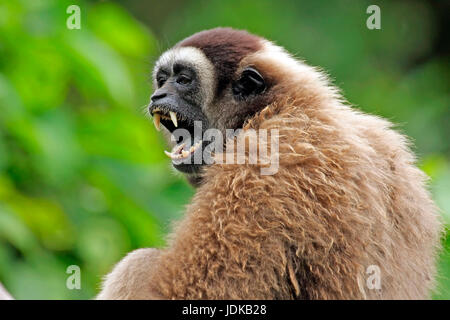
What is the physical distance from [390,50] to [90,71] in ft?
26.1

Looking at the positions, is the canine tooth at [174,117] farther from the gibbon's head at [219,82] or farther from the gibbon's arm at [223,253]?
→ the gibbon's arm at [223,253]

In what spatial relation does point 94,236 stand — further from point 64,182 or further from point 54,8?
point 54,8

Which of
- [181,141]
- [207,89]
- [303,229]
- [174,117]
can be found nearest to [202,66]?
[207,89]

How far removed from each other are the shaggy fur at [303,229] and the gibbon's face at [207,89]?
0.58 metres

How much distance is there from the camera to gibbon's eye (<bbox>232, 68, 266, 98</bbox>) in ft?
18.7

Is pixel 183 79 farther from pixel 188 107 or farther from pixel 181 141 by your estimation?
pixel 181 141

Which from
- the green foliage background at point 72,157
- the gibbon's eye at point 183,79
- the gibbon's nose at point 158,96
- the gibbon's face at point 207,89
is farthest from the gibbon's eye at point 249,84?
the green foliage background at point 72,157

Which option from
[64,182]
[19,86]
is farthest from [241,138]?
[19,86]

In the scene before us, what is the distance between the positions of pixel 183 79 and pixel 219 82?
0.40 m

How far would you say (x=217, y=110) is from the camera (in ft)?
19.3

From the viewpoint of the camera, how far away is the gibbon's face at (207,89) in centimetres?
575

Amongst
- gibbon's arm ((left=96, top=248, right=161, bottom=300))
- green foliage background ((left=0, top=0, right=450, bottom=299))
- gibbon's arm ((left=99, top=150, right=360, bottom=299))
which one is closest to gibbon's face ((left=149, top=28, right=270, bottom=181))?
gibbon's arm ((left=96, top=248, right=161, bottom=300))

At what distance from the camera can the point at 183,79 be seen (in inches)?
242

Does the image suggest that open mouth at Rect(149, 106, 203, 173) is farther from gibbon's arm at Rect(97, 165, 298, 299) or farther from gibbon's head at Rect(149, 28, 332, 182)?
gibbon's arm at Rect(97, 165, 298, 299)
